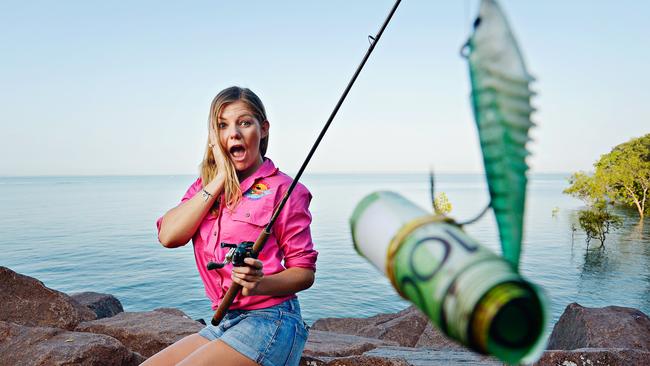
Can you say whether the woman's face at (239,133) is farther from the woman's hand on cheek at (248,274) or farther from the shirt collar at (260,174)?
the woman's hand on cheek at (248,274)

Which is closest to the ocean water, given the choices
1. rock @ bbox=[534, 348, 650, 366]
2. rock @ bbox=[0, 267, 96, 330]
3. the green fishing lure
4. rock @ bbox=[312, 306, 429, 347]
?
rock @ bbox=[312, 306, 429, 347]

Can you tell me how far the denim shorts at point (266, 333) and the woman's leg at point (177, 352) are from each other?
0.15ft

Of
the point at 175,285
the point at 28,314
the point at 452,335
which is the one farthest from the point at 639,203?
the point at 452,335

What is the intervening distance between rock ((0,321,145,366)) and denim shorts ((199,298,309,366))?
219 cm

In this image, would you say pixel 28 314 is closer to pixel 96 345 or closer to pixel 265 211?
pixel 96 345

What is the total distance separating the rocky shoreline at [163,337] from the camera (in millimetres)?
4246

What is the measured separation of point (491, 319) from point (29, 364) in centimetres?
450

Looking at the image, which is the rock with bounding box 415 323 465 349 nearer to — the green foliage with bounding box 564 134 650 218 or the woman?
the woman

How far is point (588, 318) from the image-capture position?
7086 millimetres

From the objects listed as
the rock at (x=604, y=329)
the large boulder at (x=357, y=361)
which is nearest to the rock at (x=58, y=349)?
the large boulder at (x=357, y=361)

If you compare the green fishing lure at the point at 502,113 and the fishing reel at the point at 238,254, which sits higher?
the green fishing lure at the point at 502,113

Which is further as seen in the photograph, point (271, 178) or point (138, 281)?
point (138, 281)

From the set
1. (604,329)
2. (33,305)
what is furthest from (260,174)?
(604,329)

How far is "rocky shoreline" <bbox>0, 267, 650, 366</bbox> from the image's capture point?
4.25 meters
